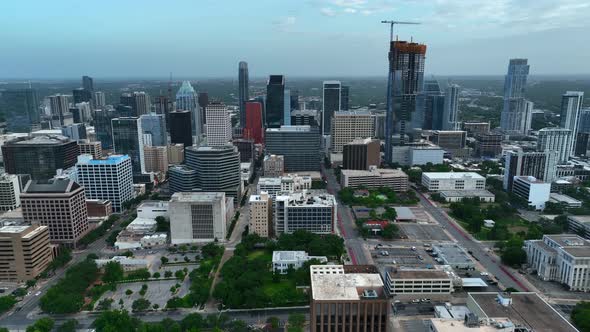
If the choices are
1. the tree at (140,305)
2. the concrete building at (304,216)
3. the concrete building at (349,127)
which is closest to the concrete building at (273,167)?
the concrete building at (349,127)

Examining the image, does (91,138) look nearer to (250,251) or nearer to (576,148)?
(250,251)

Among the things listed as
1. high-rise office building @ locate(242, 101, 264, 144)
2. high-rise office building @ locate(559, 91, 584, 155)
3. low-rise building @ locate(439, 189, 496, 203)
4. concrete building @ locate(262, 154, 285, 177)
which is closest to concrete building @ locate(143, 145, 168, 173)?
concrete building @ locate(262, 154, 285, 177)

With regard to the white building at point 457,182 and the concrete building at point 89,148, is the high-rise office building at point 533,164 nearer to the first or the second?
the white building at point 457,182

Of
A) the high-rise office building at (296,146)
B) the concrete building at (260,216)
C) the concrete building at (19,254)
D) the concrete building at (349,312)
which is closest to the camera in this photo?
the concrete building at (349,312)

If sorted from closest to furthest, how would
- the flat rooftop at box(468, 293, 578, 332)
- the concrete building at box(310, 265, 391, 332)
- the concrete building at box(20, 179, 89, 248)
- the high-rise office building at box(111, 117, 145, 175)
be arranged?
the concrete building at box(310, 265, 391, 332) → the flat rooftop at box(468, 293, 578, 332) → the concrete building at box(20, 179, 89, 248) → the high-rise office building at box(111, 117, 145, 175)

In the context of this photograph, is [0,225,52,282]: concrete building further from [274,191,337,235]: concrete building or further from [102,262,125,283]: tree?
[274,191,337,235]: concrete building

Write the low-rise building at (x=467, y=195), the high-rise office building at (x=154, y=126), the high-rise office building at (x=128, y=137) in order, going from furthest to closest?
the high-rise office building at (x=154, y=126), the high-rise office building at (x=128, y=137), the low-rise building at (x=467, y=195)
